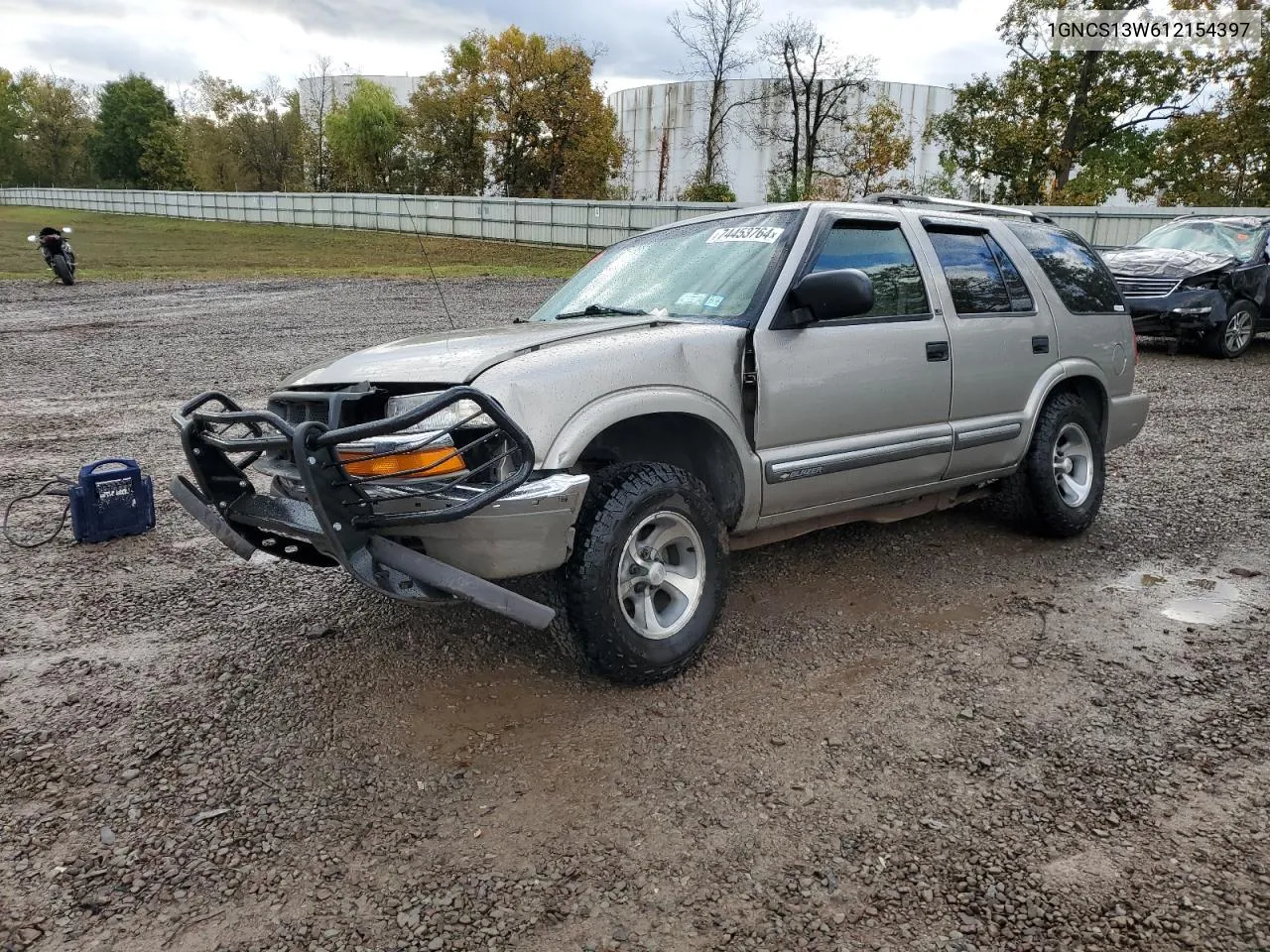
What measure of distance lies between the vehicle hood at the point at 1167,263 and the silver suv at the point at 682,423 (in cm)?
851

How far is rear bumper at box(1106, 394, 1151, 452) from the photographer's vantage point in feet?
18.2

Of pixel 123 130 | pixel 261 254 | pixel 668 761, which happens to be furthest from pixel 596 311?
pixel 123 130

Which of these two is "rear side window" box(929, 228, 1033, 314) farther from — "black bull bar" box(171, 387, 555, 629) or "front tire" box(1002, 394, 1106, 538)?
"black bull bar" box(171, 387, 555, 629)

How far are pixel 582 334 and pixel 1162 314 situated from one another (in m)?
11.4

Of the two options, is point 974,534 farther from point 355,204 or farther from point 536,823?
point 355,204

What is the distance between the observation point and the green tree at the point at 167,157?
74.3m

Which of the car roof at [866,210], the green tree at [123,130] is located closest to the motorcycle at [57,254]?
the car roof at [866,210]

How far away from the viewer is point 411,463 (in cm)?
308

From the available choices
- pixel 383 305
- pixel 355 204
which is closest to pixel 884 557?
pixel 383 305

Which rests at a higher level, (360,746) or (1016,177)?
(1016,177)

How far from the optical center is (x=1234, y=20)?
1212 inches

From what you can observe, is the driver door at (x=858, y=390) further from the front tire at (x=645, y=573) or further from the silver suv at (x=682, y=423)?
the front tire at (x=645, y=573)

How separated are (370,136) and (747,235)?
60.1 m

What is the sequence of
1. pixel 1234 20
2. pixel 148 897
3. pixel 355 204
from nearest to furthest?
pixel 148 897 → pixel 1234 20 → pixel 355 204
